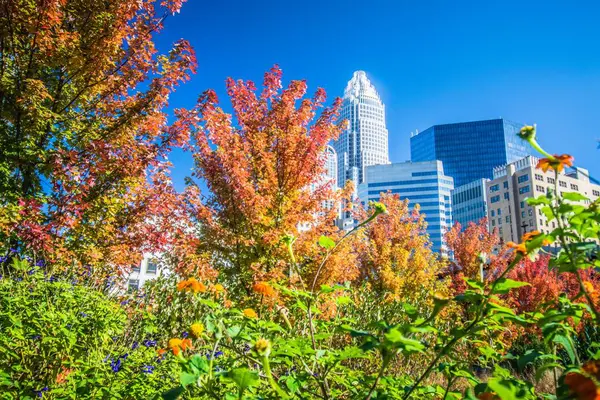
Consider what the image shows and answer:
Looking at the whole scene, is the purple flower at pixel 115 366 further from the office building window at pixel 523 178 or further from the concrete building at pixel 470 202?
the concrete building at pixel 470 202

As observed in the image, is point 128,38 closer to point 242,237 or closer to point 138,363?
point 242,237

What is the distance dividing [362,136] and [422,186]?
64140 mm

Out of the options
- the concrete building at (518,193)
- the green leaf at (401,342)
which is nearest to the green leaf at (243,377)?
the green leaf at (401,342)

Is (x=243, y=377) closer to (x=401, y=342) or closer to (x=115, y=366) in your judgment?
(x=401, y=342)

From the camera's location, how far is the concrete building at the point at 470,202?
9388 centimetres

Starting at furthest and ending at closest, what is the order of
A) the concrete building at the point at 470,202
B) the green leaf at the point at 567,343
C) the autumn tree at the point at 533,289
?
the concrete building at the point at 470,202
the autumn tree at the point at 533,289
the green leaf at the point at 567,343

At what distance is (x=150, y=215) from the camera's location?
4.84m

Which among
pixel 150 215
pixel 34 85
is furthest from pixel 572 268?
pixel 34 85

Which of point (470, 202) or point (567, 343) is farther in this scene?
point (470, 202)

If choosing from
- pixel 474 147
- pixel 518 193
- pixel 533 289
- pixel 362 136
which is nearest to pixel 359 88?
pixel 362 136

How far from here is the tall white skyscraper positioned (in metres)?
173

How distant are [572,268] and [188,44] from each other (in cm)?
531

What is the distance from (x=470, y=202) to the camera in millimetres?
96812

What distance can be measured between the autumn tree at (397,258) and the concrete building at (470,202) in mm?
89610
